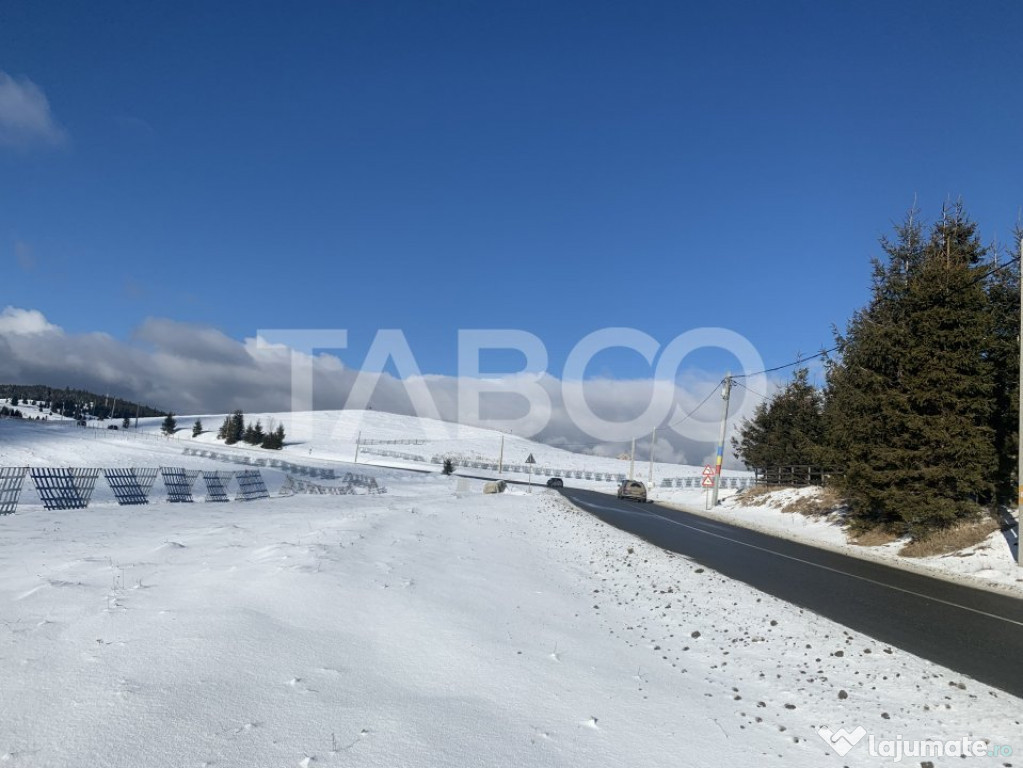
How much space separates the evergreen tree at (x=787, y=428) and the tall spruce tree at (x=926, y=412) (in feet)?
51.8

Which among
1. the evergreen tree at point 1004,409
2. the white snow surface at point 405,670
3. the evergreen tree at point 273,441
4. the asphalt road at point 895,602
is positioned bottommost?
the evergreen tree at point 273,441

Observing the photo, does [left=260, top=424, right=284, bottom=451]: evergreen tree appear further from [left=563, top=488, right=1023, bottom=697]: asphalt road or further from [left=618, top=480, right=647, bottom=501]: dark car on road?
[left=563, top=488, right=1023, bottom=697]: asphalt road

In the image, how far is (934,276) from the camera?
67.1ft

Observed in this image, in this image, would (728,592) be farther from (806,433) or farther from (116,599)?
(806,433)

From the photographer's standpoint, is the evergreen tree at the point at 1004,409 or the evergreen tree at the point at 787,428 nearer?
the evergreen tree at the point at 1004,409

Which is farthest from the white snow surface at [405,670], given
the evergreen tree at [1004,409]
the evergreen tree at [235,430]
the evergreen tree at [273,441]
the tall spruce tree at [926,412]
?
the evergreen tree at [235,430]

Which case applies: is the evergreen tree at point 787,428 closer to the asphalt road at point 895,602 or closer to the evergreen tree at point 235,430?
the asphalt road at point 895,602

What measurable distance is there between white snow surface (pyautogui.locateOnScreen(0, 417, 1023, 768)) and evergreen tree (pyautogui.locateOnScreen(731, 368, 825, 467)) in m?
33.3

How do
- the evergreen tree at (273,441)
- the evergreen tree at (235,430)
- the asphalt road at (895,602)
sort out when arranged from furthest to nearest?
the evergreen tree at (235,430)
the evergreen tree at (273,441)
the asphalt road at (895,602)

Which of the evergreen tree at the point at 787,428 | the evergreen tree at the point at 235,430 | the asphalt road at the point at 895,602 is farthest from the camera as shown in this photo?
the evergreen tree at the point at 235,430

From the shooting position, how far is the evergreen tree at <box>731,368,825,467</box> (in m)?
40.0

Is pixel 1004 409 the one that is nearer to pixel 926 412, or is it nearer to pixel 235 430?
pixel 926 412

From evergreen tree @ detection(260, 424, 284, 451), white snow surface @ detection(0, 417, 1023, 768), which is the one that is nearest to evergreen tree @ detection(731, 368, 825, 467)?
white snow surface @ detection(0, 417, 1023, 768)

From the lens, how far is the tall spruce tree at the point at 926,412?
18.7 metres
